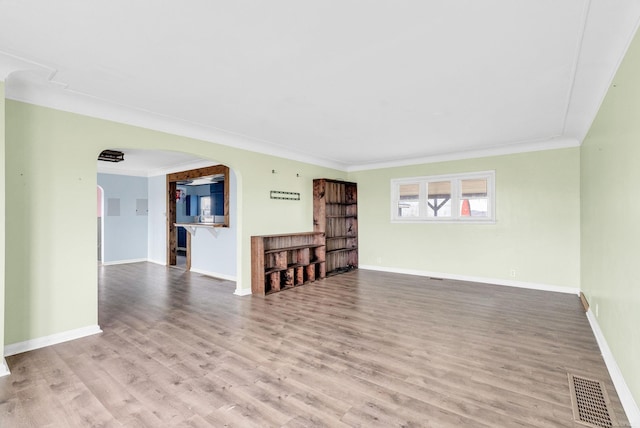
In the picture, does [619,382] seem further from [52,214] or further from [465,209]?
[52,214]

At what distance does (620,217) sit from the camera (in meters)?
2.28

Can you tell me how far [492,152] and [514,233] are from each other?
155 centimetres

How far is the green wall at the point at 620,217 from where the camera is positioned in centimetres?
193

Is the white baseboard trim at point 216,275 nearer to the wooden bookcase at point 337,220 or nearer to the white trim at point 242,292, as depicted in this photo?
the white trim at point 242,292

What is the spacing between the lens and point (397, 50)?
2.35 metres

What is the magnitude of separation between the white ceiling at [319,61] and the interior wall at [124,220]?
5306mm

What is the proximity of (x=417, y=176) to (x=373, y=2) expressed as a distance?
524 cm

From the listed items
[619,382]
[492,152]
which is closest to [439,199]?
[492,152]

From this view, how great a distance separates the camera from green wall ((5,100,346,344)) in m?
2.95

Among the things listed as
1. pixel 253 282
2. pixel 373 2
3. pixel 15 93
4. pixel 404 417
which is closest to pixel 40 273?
pixel 15 93

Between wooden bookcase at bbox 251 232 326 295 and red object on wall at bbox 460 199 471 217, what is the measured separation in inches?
114

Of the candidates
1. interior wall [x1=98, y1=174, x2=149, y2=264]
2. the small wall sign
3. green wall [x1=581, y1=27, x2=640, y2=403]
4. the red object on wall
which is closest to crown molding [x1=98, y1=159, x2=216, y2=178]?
interior wall [x1=98, y1=174, x2=149, y2=264]

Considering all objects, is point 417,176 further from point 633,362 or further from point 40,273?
point 40,273

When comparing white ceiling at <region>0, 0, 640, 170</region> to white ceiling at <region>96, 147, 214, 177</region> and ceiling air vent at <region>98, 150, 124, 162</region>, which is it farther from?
ceiling air vent at <region>98, 150, 124, 162</region>
